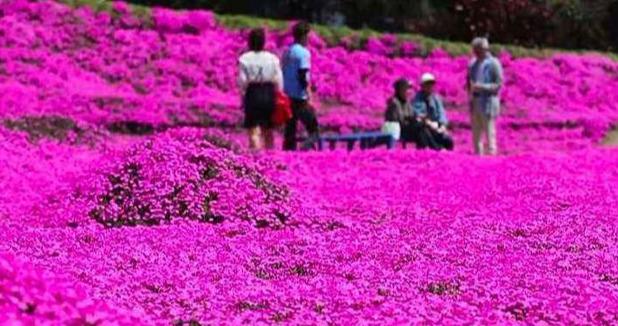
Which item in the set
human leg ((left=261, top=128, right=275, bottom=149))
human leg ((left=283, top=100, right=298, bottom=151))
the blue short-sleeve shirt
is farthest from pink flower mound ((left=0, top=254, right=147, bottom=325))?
human leg ((left=283, top=100, right=298, bottom=151))

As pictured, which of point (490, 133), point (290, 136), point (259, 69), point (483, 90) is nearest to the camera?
point (259, 69)

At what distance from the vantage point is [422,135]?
786 inches

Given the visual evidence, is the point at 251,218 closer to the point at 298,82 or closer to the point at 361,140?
the point at 298,82

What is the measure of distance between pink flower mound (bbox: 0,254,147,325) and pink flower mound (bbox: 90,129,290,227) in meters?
5.83

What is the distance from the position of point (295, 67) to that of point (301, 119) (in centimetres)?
83

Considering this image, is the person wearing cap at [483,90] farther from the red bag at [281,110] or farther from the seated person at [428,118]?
the red bag at [281,110]

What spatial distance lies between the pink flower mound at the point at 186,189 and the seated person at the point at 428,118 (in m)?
6.30

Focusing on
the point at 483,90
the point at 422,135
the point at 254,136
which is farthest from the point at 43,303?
the point at 483,90

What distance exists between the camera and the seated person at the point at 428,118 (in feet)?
65.5

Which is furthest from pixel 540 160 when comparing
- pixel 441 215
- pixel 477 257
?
pixel 477 257

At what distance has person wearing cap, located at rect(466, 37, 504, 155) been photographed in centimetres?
2070

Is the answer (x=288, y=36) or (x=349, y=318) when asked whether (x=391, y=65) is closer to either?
(x=288, y=36)

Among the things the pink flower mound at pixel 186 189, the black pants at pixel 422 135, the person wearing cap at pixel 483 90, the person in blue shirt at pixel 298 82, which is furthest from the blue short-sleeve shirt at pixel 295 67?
the pink flower mound at pixel 186 189

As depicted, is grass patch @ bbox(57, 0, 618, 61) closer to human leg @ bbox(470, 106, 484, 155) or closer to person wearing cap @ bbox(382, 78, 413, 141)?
human leg @ bbox(470, 106, 484, 155)
